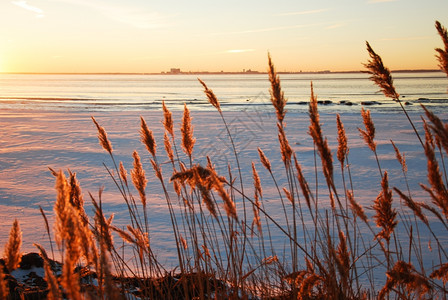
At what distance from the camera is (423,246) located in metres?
5.05

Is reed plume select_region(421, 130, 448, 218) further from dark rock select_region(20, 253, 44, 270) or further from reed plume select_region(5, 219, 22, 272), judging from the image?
dark rock select_region(20, 253, 44, 270)

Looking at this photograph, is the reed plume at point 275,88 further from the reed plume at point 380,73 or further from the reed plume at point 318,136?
the reed plume at point 380,73

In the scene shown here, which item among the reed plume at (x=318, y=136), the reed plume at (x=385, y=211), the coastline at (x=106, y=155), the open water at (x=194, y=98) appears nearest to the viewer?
the reed plume at (x=318, y=136)

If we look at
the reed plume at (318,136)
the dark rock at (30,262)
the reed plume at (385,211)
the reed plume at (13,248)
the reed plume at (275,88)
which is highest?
the reed plume at (275,88)

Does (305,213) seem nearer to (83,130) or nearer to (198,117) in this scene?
(83,130)

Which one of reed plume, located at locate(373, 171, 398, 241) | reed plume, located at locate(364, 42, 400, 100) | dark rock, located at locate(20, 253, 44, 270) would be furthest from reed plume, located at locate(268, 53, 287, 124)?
dark rock, located at locate(20, 253, 44, 270)

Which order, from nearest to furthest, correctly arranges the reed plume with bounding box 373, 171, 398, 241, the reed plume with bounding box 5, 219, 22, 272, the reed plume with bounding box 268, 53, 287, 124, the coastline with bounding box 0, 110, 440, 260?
the reed plume with bounding box 5, 219, 22, 272 → the reed plume with bounding box 268, 53, 287, 124 → the reed plume with bounding box 373, 171, 398, 241 → the coastline with bounding box 0, 110, 440, 260

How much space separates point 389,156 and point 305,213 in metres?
4.44

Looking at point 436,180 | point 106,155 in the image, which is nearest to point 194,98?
point 106,155

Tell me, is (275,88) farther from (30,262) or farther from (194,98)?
(194,98)

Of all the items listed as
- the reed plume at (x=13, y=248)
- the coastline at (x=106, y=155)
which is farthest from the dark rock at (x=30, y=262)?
the reed plume at (x=13, y=248)

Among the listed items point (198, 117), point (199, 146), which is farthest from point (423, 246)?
point (198, 117)

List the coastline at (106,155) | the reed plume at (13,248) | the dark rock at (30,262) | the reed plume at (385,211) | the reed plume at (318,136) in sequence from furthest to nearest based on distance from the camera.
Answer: the coastline at (106,155), the dark rock at (30,262), the reed plume at (385,211), the reed plume at (318,136), the reed plume at (13,248)

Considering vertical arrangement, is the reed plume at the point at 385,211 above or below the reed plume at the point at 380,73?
below
